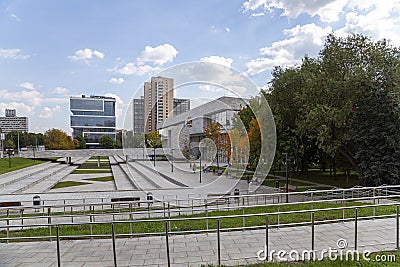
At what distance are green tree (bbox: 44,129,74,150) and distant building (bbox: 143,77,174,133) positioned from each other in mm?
58808

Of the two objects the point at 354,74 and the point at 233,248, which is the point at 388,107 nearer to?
the point at 354,74

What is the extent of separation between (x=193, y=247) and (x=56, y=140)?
70.1 metres

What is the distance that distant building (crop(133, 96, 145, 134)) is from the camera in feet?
42.5

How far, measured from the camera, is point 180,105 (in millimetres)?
13758

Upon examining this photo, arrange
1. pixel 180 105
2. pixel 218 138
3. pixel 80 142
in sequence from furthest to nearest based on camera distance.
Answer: pixel 80 142 < pixel 218 138 < pixel 180 105

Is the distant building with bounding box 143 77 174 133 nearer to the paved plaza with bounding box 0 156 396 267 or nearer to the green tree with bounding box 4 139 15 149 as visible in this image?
the paved plaza with bounding box 0 156 396 267

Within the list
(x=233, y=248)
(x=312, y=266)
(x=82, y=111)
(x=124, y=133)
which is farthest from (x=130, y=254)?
(x=82, y=111)

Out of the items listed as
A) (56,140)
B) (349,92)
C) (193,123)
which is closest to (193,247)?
(193,123)

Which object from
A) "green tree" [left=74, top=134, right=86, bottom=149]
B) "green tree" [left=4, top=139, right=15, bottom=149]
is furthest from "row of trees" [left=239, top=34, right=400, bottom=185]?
"green tree" [left=4, top=139, right=15, bottom=149]

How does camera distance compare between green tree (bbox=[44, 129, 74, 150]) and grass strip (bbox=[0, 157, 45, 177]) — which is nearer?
grass strip (bbox=[0, 157, 45, 177])

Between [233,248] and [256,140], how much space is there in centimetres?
1396

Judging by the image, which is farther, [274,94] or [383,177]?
[274,94]

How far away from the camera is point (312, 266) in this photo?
4836mm

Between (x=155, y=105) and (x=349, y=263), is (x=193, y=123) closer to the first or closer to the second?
(x=155, y=105)
